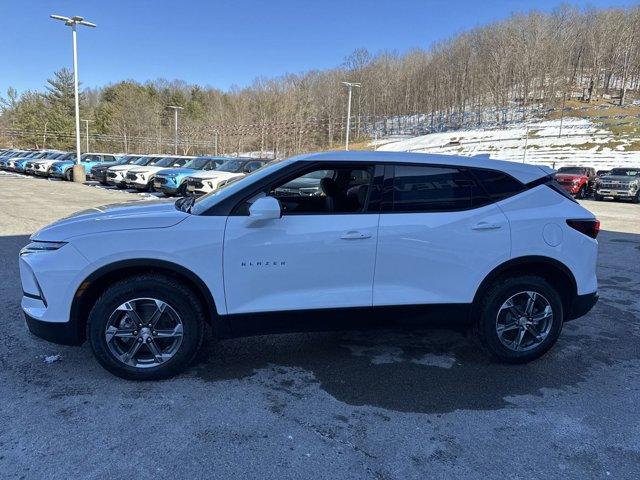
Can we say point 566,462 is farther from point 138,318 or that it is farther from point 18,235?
point 18,235

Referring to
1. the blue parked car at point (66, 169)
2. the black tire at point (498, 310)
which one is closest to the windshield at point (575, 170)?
the black tire at point (498, 310)

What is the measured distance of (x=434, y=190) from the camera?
3561mm

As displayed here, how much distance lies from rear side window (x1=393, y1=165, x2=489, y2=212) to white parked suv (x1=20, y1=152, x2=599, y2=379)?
0.04 ft

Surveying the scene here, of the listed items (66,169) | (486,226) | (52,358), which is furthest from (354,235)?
(66,169)

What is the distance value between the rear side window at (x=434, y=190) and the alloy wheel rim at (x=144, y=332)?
6.18 ft

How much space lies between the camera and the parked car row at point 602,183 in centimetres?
2150

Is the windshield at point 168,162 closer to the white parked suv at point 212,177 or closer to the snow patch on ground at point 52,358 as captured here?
→ the white parked suv at point 212,177

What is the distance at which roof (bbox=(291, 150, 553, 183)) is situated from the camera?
3.56m

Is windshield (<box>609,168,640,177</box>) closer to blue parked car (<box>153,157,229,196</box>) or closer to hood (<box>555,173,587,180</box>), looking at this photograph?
hood (<box>555,173,587,180</box>)

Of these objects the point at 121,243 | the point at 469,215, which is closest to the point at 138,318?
the point at 121,243

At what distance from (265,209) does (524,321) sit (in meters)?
2.35

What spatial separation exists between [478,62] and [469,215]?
98244 mm

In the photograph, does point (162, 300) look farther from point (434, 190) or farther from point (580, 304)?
point (580, 304)

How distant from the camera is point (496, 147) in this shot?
54.1 metres
